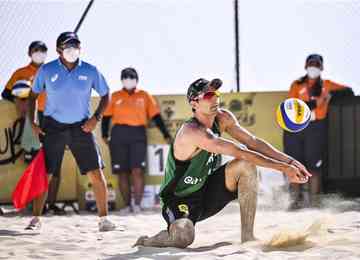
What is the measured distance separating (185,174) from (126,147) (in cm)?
405

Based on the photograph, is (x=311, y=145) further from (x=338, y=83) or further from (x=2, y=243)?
(x=2, y=243)

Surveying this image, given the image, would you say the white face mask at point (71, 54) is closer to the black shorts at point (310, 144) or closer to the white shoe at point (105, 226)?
the white shoe at point (105, 226)

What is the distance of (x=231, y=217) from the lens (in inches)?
359

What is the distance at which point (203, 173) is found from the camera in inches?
251

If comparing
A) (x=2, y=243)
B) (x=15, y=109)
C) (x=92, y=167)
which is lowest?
(x=2, y=243)

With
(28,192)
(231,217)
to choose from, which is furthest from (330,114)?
(28,192)

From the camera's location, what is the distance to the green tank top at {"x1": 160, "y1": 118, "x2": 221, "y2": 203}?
6301mm

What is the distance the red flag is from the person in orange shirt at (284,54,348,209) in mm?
3423

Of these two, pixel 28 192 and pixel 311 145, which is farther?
pixel 311 145

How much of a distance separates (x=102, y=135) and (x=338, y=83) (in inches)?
112

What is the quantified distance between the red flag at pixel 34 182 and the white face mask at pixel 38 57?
2.34 m

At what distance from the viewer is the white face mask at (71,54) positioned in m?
7.99

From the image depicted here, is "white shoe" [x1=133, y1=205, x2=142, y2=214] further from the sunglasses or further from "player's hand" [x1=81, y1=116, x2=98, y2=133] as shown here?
the sunglasses

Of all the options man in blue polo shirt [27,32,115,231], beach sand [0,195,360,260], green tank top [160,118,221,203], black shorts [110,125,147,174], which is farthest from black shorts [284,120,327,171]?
green tank top [160,118,221,203]
